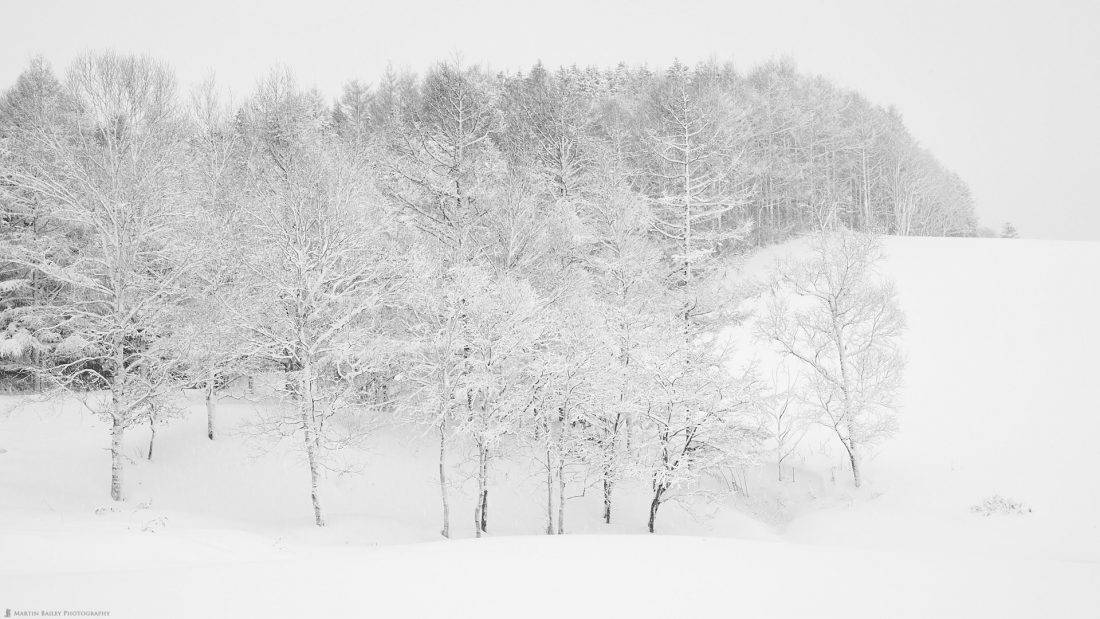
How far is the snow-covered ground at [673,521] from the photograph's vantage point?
266 inches

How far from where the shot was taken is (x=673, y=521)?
18.2 metres

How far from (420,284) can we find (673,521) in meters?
11.1

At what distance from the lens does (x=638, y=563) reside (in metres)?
8.50

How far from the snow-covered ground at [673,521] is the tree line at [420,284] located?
1.40m

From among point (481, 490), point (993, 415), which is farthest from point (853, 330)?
point (481, 490)

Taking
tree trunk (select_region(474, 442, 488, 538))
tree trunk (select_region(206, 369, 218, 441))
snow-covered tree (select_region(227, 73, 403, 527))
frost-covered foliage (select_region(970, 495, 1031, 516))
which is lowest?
frost-covered foliage (select_region(970, 495, 1031, 516))

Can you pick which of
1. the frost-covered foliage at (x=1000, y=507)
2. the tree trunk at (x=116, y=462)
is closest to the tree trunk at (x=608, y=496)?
the frost-covered foliage at (x=1000, y=507)

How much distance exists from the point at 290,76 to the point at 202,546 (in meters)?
25.0

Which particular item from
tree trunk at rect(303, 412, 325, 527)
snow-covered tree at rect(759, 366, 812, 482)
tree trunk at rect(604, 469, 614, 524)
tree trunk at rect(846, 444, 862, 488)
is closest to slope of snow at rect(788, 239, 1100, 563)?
tree trunk at rect(846, 444, 862, 488)

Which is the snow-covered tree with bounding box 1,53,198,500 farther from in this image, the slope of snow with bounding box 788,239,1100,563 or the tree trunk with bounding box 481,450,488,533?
the slope of snow with bounding box 788,239,1100,563

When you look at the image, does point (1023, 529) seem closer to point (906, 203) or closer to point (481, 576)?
point (481, 576)

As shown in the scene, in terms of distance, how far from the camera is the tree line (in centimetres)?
1430

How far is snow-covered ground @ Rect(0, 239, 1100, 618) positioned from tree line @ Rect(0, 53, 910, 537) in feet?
4.58

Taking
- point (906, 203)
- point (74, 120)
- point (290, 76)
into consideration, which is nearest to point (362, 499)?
point (74, 120)
